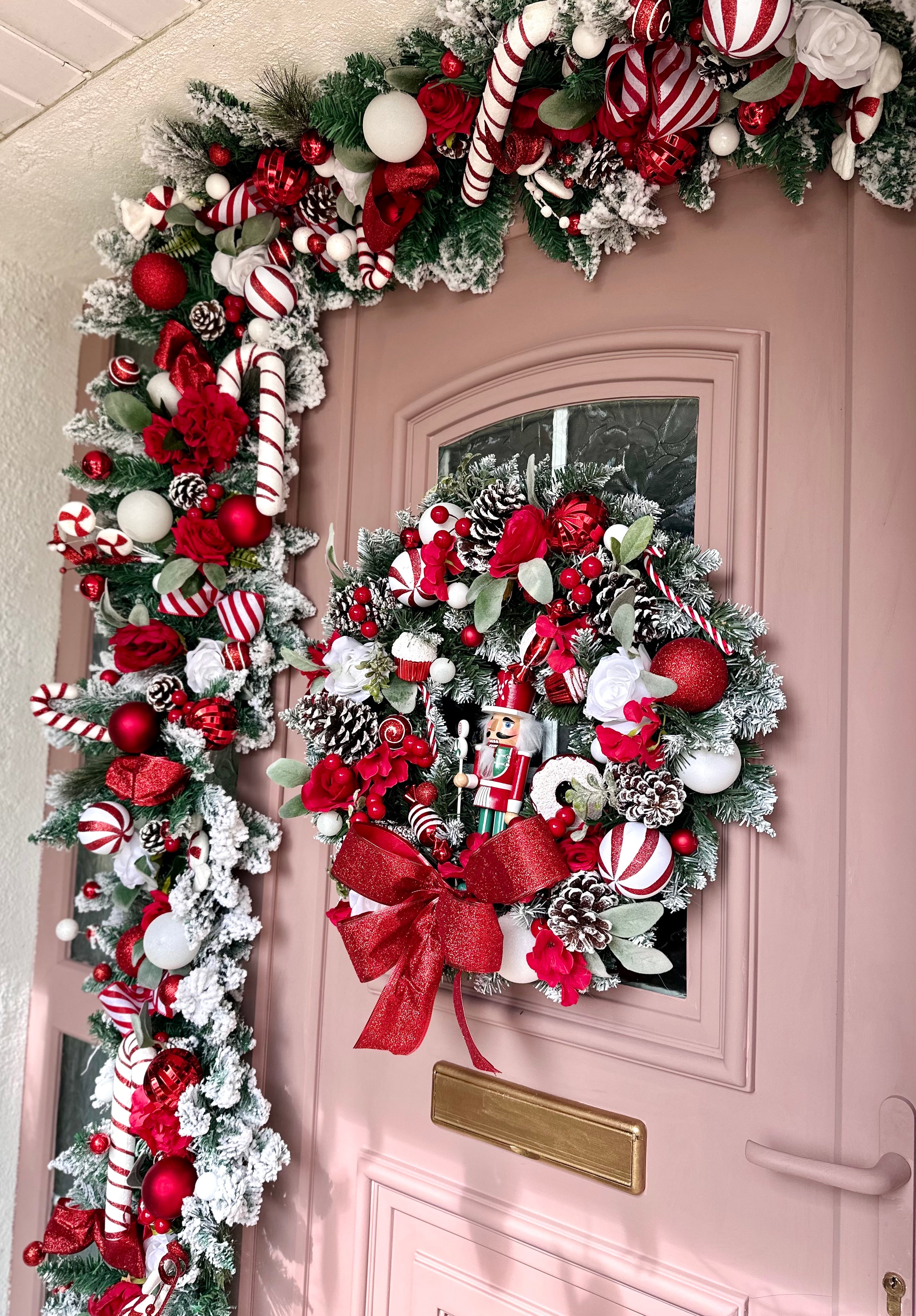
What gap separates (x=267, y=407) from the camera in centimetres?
134

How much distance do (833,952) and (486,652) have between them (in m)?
0.52

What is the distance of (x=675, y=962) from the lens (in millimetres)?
1036

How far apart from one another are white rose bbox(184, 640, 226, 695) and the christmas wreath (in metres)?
0.20

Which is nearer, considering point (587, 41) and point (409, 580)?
point (587, 41)

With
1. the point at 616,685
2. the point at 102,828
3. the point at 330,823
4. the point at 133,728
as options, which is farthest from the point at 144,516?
the point at 616,685

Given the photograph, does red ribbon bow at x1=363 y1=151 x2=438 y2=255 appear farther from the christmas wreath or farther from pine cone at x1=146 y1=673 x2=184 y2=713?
pine cone at x1=146 y1=673 x2=184 y2=713

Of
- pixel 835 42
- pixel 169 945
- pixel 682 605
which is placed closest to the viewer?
pixel 835 42

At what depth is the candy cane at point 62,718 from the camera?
1.38m

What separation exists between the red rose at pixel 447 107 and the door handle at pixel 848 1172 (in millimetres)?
1267

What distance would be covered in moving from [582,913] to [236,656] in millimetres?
670

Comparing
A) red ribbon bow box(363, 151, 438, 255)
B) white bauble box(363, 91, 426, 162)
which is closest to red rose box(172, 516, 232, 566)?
red ribbon bow box(363, 151, 438, 255)

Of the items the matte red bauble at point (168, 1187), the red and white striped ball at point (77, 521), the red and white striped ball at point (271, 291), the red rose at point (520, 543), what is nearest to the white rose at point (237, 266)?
the red and white striped ball at point (271, 291)

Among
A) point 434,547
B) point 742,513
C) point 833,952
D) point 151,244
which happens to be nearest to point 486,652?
point 434,547

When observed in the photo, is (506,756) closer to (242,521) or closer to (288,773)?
(288,773)
